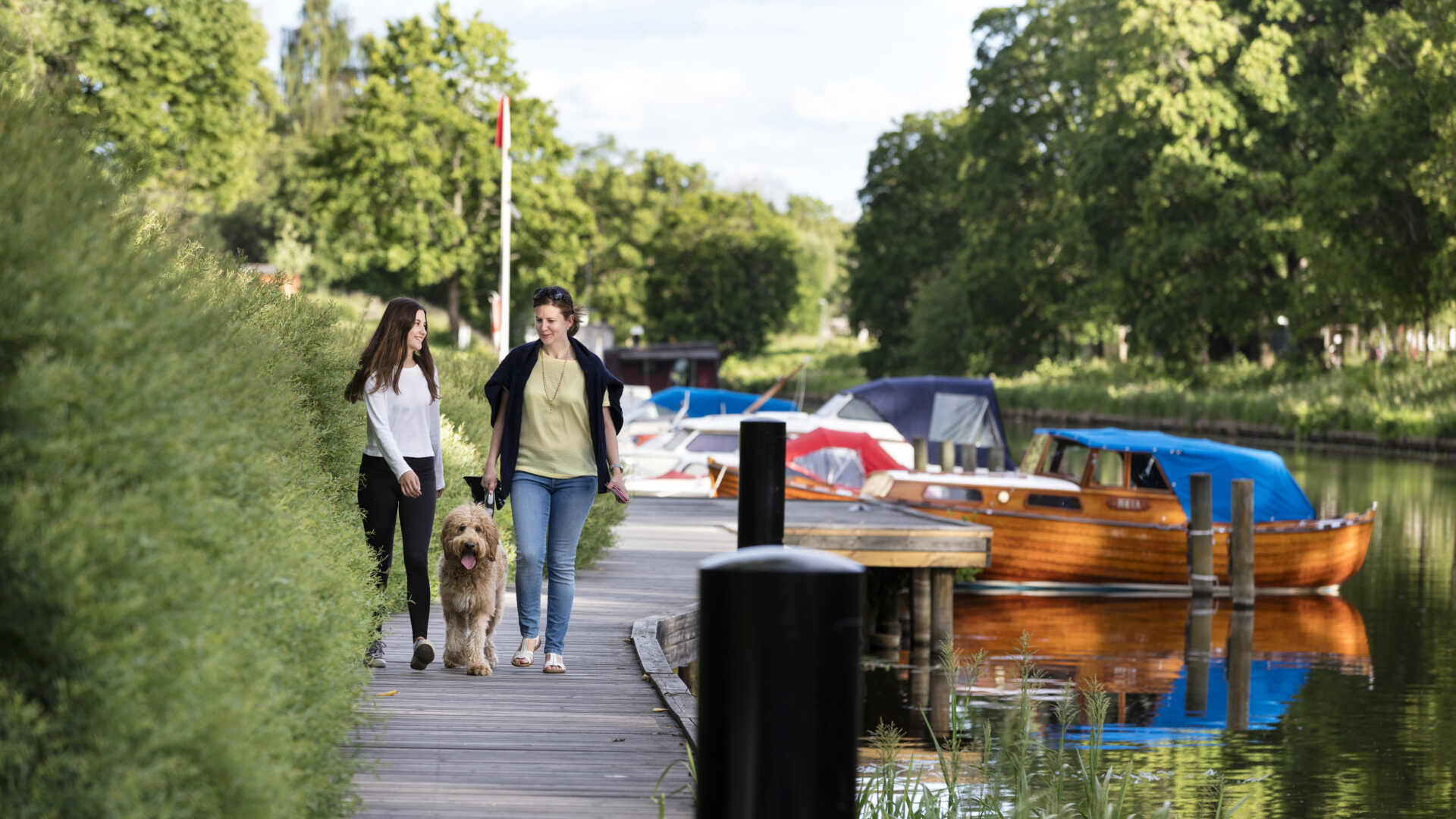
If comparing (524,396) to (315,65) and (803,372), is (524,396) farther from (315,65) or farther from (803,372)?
(315,65)

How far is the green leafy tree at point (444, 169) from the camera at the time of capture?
5591 centimetres

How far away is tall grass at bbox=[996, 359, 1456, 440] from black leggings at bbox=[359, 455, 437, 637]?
127 ft

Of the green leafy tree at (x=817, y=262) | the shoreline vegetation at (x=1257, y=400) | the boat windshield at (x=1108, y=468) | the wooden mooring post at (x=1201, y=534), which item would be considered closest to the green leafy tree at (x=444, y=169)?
the shoreline vegetation at (x=1257, y=400)

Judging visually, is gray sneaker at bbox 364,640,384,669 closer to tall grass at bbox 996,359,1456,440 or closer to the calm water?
the calm water

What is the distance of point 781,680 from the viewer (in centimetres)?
323

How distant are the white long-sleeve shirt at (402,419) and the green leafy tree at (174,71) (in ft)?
112

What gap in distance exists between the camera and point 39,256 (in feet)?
12.9

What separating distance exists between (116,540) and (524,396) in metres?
4.32

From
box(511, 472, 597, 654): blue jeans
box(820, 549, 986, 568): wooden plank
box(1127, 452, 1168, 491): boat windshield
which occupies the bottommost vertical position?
box(820, 549, 986, 568): wooden plank

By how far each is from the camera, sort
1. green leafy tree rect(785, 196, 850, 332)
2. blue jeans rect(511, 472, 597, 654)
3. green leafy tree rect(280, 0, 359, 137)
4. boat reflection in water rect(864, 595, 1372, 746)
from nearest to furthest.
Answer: blue jeans rect(511, 472, 597, 654), boat reflection in water rect(864, 595, 1372, 746), green leafy tree rect(280, 0, 359, 137), green leafy tree rect(785, 196, 850, 332)

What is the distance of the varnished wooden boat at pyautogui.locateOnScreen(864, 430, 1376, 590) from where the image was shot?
22.0 m

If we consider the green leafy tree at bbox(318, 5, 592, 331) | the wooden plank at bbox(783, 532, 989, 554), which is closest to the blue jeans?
the wooden plank at bbox(783, 532, 989, 554)

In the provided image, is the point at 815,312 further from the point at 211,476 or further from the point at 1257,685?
the point at 211,476

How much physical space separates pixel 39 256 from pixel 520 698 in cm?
452
